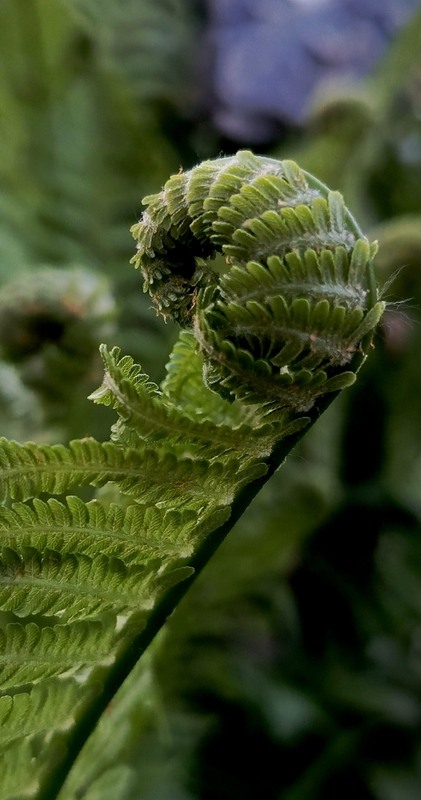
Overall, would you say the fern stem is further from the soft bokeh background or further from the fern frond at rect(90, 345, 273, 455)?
the soft bokeh background

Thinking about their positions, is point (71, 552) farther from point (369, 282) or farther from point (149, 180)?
point (149, 180)

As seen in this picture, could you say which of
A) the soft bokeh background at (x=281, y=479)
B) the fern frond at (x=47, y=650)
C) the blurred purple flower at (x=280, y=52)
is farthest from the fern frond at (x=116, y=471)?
the blurred purple flower at (x=280, y=52)

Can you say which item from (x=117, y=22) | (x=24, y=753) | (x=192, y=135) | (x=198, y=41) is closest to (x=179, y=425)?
(x=24, y=753)

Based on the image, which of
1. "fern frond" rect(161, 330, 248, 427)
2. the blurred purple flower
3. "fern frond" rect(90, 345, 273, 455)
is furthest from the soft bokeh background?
"fern frond" rect(90, 345, 273, 455)

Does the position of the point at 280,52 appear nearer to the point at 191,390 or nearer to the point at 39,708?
the point at 191,390

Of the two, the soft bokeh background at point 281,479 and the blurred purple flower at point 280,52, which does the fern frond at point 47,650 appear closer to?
the soft bokeh background at point 281,479

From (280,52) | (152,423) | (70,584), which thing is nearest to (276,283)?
(152,423)
